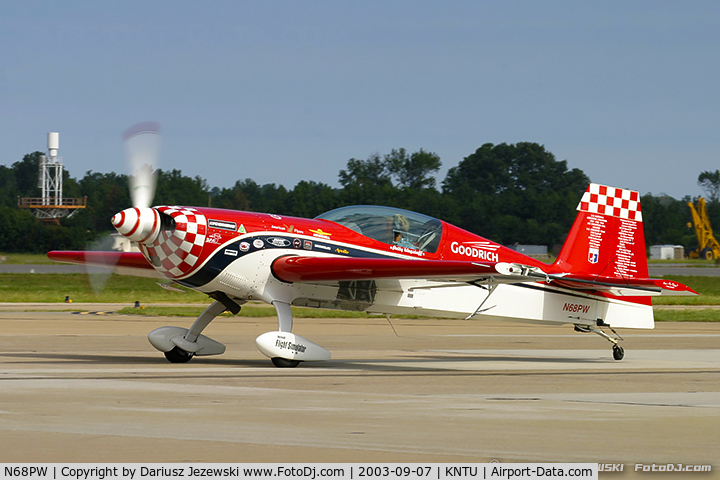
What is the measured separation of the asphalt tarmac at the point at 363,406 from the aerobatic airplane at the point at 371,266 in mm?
771

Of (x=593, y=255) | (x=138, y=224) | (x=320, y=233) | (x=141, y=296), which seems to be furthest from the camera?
(x=141, y=296)

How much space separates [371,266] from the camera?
37.4 feet

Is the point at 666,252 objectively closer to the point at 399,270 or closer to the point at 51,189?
the point at 51,189

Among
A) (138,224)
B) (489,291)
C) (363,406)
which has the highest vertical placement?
(138,224)

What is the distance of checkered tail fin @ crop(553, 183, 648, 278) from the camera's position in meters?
14.2

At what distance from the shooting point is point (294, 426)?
21.7ft

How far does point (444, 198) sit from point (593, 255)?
86.3 meters

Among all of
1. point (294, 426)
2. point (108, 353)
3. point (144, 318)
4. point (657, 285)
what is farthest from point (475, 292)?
point (144, 318)

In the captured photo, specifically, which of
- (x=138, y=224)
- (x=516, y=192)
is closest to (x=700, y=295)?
(x=138, y=224)

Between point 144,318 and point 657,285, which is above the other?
point 657,285

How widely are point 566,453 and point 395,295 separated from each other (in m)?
7.06

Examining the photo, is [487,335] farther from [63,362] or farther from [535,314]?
[63,362]

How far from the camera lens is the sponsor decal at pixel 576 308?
13.8 meters
